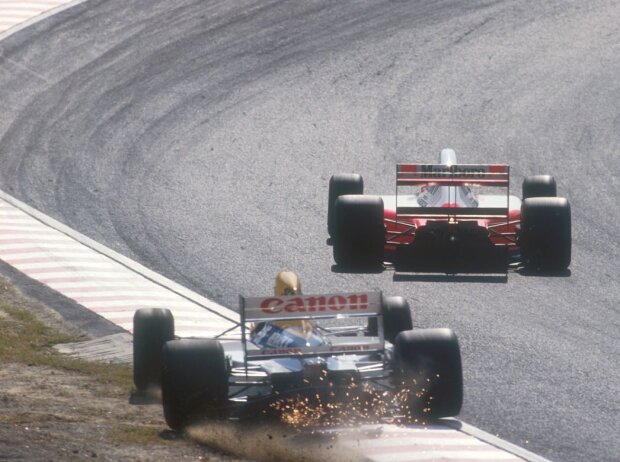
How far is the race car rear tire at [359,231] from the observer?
54.6 feet

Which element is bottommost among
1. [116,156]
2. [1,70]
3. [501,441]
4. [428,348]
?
[501,441]

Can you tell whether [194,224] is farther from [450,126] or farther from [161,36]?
[161,36]

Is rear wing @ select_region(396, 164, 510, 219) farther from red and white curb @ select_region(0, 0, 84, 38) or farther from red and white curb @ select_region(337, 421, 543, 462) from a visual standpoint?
red and white curb @ select_region(0, 0, 84, 38)

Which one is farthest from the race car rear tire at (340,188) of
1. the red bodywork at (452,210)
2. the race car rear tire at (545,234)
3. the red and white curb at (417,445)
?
the red and white curb at (417,445)

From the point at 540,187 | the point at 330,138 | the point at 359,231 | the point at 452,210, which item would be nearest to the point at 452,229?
the point at 452,210

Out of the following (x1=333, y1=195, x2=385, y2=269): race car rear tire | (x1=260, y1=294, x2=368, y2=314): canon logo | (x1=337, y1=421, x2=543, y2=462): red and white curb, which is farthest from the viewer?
(x1=333, y1=195, x2=385, y2=269): race car rear tire

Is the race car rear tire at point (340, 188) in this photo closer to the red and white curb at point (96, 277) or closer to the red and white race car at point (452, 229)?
the red and white race car at point (452, 229)

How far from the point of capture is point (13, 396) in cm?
1188

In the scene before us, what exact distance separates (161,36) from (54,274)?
36.8ft

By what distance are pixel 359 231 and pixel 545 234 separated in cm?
222

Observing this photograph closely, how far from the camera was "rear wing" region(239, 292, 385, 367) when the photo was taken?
37.4ft

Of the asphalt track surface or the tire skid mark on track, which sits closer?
the tire skid mark on track

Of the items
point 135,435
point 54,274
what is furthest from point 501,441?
point 54,274

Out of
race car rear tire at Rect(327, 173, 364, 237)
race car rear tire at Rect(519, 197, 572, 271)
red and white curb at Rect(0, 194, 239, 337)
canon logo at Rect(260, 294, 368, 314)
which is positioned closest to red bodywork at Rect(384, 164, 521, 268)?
race car rear tire at Rect(519, 197, 572, 271)
